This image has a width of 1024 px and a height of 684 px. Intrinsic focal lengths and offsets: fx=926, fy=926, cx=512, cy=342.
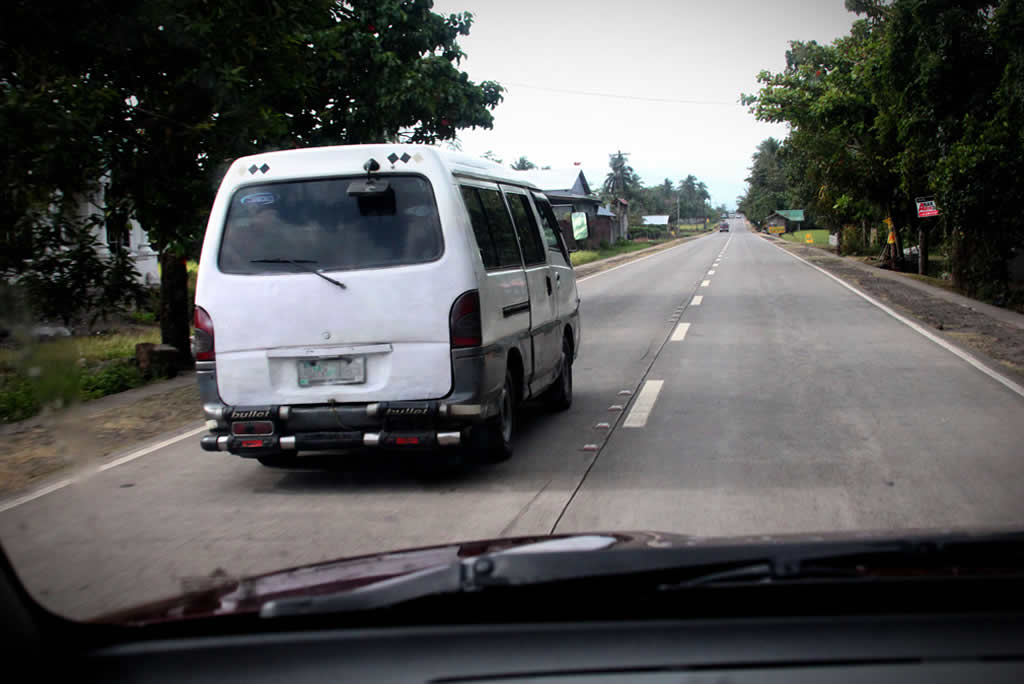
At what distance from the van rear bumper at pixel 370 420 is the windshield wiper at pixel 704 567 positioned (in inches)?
145

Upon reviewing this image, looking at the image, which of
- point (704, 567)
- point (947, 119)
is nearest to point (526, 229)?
point (704, 567)

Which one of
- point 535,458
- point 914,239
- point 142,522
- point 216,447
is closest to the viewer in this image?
point 142,522

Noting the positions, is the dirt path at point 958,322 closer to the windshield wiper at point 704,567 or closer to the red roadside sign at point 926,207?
the red roadside sign at point 926,207

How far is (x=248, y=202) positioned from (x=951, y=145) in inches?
690

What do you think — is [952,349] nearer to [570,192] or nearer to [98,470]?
[98,470]

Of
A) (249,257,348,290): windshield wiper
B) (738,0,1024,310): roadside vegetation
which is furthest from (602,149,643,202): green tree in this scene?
(249,257,348,290): windshield wiper

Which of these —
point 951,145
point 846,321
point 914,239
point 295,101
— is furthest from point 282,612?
point 914,239

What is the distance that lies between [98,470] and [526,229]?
3.83 meters

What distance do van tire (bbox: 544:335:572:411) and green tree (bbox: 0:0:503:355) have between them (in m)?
4.23

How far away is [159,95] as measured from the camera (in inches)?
392

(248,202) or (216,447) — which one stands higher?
(248,202)

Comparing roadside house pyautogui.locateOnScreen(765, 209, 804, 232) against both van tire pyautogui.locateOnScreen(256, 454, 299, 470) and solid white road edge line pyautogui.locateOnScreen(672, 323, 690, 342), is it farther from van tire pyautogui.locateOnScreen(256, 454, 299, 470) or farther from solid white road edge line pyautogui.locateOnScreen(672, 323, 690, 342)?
van tire pyautogui.locateOnScreen(256, 454, 299, 470)

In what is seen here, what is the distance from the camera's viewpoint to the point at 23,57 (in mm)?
8477

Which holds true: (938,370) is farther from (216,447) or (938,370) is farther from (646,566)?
(646,566)
